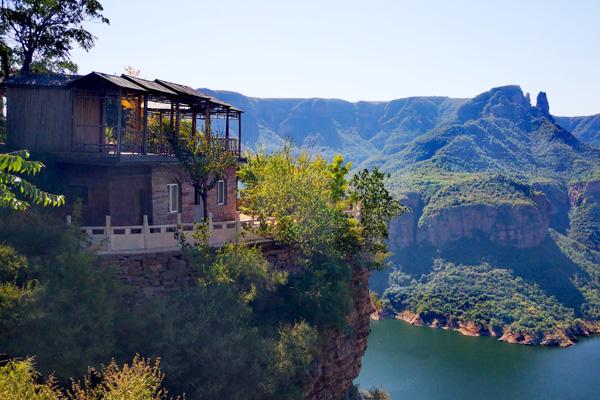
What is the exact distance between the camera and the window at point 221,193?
1075 inches

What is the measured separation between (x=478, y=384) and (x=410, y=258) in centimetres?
6702

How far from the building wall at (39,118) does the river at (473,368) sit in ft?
150

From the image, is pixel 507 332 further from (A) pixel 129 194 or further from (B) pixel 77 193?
(B) pixel 77 193

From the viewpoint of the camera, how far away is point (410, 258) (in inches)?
5074

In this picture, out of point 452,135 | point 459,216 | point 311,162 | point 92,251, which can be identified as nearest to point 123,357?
point 92,251

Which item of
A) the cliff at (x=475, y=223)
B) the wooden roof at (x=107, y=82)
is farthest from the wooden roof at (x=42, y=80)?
the cliff at (x=475, y=223)

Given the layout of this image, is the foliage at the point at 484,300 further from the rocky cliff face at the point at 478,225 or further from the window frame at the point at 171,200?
the window frame at the point at 171,200

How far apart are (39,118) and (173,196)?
5.97 metres

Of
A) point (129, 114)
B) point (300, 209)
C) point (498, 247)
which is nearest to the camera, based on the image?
point (300, 209)

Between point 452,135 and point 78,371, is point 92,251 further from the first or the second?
point 452,135

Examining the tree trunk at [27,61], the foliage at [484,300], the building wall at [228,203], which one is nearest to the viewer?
the tree trunk at [27,61]

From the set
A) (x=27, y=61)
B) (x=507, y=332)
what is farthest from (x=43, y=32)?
(x=507, y=332)

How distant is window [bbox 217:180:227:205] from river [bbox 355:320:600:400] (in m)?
37.7

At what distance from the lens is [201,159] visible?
22.7 metres
